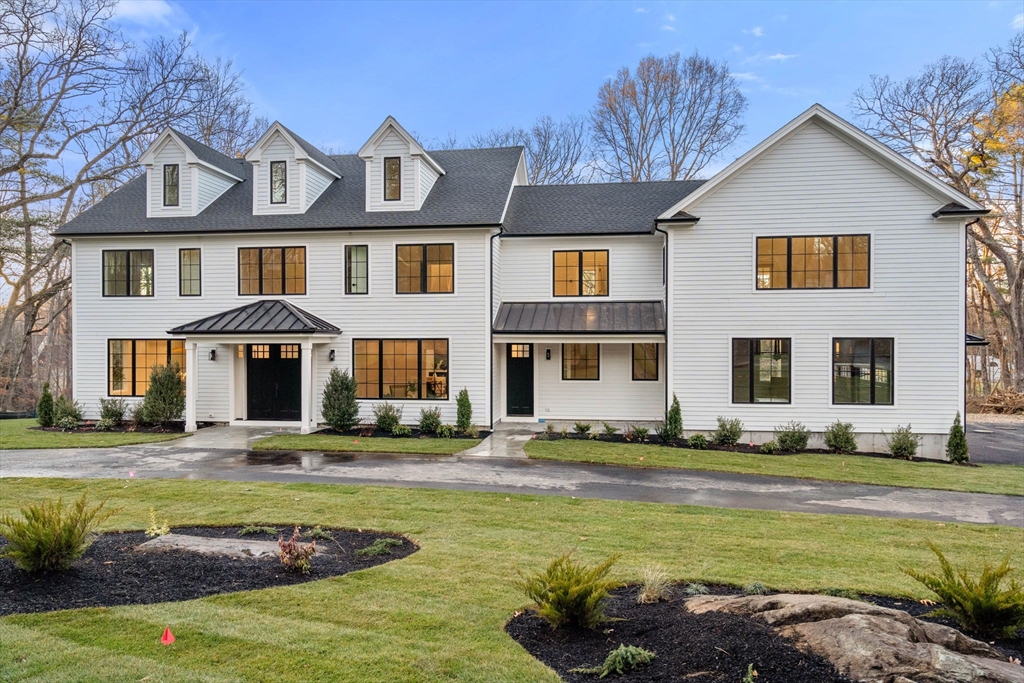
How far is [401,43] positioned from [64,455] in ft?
77.4

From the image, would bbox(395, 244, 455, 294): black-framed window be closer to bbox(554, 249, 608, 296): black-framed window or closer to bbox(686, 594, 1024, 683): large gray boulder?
bbox(554, 249, 608, 296): black-framed window

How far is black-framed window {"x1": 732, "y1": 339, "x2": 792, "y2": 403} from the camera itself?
15.6 metres

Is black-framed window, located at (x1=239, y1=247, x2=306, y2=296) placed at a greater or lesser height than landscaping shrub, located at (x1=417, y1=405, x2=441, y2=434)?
greater

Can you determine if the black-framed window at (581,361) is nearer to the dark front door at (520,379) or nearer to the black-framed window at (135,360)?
the dark front door at (520,379)

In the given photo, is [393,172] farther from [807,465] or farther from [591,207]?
[807,465]

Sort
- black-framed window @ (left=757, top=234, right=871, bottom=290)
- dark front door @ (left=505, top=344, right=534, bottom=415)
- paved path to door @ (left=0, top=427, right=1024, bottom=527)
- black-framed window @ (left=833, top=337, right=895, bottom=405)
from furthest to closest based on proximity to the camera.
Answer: dark front door @ (left=505, top=344, right=534, bottom=415) → black-framed window @ (left=757, top=234, right=871, bottom=290) → black-framed window @ (left=833, top=337, right=895, bottom=405) → paved path to door @ (left=0, top=427, right=1024, bottom=527)

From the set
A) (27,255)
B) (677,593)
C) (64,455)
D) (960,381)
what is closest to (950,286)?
(960,381)

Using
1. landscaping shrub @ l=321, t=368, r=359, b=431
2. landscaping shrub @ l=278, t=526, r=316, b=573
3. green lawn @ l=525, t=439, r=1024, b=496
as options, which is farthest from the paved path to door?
landscaping shrub @ l=278, t=526, r=316, b=573

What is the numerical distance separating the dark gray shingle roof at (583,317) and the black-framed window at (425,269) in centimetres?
193

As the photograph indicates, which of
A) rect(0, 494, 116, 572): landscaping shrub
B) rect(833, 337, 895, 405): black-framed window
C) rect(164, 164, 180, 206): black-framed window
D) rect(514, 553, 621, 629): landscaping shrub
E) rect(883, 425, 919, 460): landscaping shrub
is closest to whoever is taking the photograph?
rect(514, 553, 621, 629): landscaping shrub

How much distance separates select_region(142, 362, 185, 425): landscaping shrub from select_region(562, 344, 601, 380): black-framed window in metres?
11.6

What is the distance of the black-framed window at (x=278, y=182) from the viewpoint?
60.3 feet

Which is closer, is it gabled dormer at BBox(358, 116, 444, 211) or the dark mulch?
the dark mulch

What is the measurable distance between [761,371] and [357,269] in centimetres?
1174
